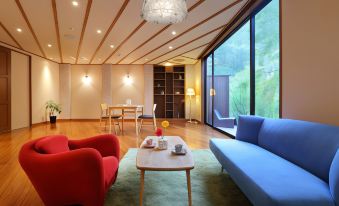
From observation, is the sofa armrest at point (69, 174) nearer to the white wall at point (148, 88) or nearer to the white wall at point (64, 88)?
the white wall at point (148, 88)

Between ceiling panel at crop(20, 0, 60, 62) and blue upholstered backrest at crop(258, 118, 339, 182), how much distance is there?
13.6 ft

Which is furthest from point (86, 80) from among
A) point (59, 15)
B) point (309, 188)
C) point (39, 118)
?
point (309, 188)

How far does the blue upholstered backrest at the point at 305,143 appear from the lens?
5.26 feet

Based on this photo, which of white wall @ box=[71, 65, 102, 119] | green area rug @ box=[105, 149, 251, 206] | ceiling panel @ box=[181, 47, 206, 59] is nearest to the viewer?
green area rug @ box=[105, 149, 251, 206]

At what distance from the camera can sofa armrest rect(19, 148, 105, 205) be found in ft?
5.19

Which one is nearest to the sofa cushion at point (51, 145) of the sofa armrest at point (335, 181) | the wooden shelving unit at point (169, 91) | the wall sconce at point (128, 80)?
the sofa armrest at point (335, 181)

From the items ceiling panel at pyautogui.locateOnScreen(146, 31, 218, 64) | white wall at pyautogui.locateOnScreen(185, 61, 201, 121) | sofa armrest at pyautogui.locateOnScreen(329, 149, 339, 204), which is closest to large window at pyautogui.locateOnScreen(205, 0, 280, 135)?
ceiling panel at pyautogui.locateOnScreen(146, 31, 218, 64)

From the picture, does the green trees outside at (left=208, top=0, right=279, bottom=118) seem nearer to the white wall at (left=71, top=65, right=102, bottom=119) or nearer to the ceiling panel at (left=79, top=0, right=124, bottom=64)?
the ceiling panel at (left=79, top=0, right=124, bottom=64)

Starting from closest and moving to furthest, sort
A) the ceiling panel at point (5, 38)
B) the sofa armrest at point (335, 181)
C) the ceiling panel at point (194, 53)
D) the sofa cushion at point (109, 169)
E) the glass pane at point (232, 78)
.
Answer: the sofa armrest at point (335, 181)
the sofa cushion at point (109, 169)
the glass pane at point (232, 78)
the ceiling panel at point (5, 38)
the ceiling panel at point (194, 53)

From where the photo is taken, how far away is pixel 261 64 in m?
3.71

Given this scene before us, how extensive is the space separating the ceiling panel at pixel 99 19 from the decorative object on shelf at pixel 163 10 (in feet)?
4.52

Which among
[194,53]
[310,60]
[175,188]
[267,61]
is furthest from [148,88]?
[310,60]

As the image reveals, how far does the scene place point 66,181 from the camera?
1615 mm

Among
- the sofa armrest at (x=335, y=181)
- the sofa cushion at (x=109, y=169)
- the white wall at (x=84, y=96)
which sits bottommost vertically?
the sofa cushion at (x=109, y=169)
